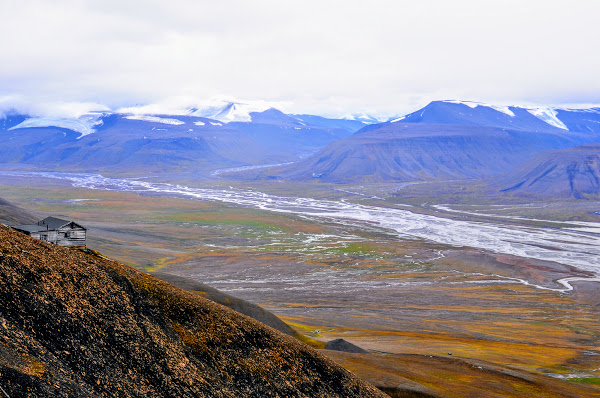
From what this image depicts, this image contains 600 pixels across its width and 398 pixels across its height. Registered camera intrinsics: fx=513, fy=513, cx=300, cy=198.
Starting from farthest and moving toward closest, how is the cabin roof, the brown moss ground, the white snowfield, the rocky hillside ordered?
1. the white snowfield
2. the cabin roof
3. the brown moss ground
4. the rocky hillside

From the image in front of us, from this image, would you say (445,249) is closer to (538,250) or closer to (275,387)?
(538,250)

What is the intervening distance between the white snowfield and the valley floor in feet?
18.2

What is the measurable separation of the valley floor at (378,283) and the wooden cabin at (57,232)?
19.8m

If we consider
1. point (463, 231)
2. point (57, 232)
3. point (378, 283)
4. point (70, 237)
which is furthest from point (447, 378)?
point (463, 231)

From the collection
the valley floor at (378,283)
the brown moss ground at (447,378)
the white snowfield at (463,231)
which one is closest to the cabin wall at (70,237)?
the brown moss ground at (447,378)

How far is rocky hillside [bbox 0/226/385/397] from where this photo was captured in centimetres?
1528

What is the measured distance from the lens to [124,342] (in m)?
18.2

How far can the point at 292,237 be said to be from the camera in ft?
368

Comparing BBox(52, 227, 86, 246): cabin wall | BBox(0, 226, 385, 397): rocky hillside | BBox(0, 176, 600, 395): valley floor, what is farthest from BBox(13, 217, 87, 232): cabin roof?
BBox(0, 176, 600, 395): valley floor

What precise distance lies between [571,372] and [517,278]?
43.1 meters

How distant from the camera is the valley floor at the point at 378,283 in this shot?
48875 millimetres

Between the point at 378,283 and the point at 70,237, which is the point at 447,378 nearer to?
the point at 70,237

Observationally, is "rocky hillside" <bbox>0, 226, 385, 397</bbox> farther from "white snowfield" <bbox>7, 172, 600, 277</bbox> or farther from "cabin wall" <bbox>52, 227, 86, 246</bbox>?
"white snowfield" <bbox>7, 172, 600, 277</bbox>

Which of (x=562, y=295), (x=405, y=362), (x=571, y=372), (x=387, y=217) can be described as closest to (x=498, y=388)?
(x=405, y=362)
